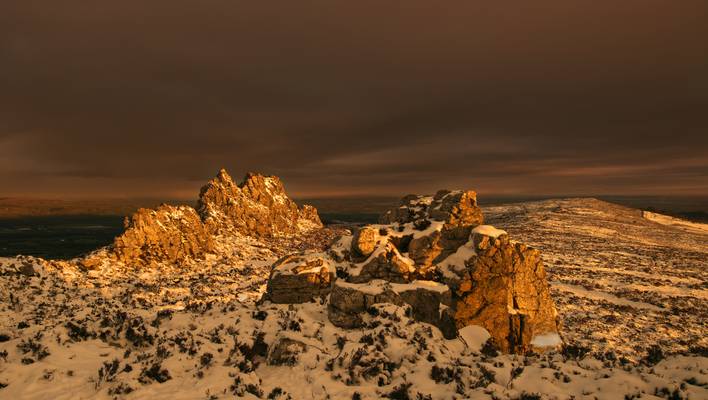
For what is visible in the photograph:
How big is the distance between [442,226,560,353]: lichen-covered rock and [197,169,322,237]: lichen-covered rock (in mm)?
89754

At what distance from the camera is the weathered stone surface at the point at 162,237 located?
229 ft

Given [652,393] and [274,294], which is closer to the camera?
[652,393]

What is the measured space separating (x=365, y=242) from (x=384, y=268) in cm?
311

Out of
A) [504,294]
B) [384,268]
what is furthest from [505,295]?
[384,268]

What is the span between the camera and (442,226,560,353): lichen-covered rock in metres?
25.1

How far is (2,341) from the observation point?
16562 millimetres

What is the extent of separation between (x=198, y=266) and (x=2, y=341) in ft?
203

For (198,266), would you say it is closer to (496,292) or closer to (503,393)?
(496,292)

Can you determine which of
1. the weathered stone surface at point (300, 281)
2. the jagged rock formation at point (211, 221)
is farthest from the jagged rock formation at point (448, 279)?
the jagged rock formation at point (211, 221)

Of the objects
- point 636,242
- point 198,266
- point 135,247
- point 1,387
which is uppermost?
point 1,387

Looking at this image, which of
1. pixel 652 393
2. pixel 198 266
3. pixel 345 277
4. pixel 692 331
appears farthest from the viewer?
pixel 198 266

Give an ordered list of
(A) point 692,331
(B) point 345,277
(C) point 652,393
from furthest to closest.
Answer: (A) point 692,331 → (B) point 345,277 → (C) point 652,393

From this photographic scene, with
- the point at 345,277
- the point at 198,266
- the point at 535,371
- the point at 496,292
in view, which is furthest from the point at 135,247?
the point at 535,371

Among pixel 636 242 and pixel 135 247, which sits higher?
pixel 135 247
